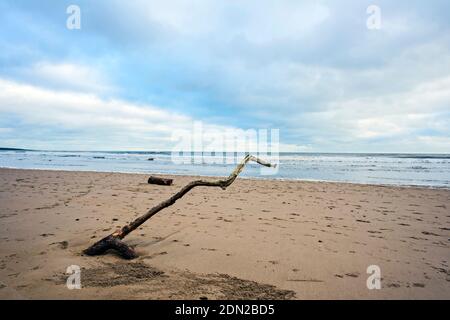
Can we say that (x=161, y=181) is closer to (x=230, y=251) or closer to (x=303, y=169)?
(x=230, y=251)

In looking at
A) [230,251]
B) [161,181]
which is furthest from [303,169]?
[230,251]

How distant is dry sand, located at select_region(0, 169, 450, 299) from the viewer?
326cm

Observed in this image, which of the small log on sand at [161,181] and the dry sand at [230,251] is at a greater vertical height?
the small log on sand at [161,181]

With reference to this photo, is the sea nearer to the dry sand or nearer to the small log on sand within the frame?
the small log on sand

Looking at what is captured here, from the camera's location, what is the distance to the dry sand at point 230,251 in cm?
326

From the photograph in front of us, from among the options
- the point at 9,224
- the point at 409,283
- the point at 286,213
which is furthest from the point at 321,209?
the point at 9,224

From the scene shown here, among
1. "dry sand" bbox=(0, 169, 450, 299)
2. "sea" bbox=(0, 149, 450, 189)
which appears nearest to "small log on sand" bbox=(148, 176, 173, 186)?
"dry sand" bbox=(0, 169, 450, 299)

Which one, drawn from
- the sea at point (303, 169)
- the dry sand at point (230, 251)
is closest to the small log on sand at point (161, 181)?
the dry sand at point (230, 251)

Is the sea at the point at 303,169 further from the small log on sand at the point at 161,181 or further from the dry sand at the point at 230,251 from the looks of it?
the dry sand at the point at 230,251

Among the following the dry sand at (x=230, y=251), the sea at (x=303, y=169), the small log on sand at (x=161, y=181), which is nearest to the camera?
the dry sand at (x=230, y=251)

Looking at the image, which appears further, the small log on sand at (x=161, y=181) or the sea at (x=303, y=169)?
the sea at (x=303, y=169)
